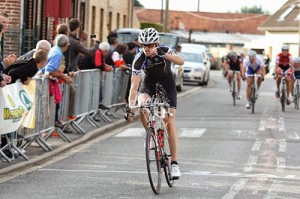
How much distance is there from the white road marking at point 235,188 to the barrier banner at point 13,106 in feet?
10.5

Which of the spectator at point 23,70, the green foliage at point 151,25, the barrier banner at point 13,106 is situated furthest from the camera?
the green foliage at point 151,25

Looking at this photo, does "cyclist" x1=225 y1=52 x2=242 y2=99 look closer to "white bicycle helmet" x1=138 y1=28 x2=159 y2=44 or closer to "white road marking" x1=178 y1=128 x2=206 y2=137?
"white road marking" x1=178 y1=128 x2=206 y2=137

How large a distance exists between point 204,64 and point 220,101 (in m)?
13.5

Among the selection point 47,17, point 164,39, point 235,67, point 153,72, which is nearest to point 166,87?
point 153,72

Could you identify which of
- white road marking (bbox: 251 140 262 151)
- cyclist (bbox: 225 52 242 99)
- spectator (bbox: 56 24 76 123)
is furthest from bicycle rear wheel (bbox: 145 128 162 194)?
cyclist (bbox: 225 52 242 99)

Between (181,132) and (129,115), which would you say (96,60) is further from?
(129,115)

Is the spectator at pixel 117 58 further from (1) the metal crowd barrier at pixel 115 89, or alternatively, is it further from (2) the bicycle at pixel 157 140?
(2) the bicycle at pixel 157 140

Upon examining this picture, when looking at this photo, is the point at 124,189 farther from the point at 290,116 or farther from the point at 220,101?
the point at 220,101

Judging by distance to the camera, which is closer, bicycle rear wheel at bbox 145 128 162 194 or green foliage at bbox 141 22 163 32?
bicycle rear wheel at bbox 145 128 162 194

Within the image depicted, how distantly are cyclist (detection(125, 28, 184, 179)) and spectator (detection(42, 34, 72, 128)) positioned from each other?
4689mm

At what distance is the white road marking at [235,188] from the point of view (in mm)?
11602

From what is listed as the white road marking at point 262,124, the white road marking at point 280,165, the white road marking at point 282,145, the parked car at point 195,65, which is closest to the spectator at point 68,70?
the white road marking at point 282,145

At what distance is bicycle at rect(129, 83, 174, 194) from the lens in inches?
461

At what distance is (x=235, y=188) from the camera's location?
12.3 metres
